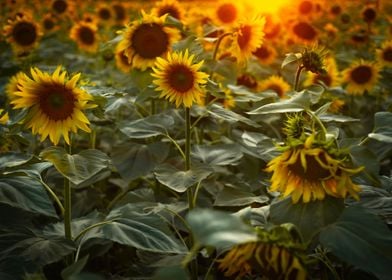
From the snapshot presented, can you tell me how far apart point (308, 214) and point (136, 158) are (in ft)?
2.38

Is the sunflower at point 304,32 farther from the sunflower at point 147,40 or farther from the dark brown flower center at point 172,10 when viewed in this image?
the sunflower at point 147,40

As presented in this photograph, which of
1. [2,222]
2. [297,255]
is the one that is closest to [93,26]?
[2,222]

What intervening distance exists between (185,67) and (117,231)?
58 cm

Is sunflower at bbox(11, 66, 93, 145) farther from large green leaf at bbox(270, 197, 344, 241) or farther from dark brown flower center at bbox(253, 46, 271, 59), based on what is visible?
dark brown flower center at bbox(253, 46, 271, 59)

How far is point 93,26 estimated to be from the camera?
358 centimetres

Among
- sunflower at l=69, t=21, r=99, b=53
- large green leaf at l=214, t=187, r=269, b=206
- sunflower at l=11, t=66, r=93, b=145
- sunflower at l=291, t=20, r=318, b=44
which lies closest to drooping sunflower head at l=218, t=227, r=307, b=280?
large green leaf at l=214, t=187, r=269, b=206

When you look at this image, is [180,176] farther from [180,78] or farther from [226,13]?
[226,13]

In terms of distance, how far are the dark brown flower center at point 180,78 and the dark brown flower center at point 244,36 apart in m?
0.46

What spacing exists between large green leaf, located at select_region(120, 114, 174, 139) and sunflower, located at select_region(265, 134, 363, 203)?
545mm

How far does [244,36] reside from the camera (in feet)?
6.31

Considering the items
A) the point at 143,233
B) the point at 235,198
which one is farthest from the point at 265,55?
the point at 143,233

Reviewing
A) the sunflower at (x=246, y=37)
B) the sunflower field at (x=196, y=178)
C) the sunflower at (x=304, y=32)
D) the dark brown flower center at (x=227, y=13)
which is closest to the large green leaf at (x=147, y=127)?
the sunflower field at (x=196, y=178)

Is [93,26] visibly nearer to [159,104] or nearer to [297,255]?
[159,104]

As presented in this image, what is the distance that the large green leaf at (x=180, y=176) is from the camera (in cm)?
138
